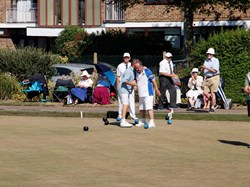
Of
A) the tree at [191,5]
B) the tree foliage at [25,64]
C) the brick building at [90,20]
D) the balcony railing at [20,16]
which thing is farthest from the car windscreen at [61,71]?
the balcony railing at [20,16]

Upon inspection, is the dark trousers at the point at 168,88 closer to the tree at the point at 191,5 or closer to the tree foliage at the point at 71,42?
the tree at the point at 191,5

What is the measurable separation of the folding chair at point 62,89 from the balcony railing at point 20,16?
31.1m

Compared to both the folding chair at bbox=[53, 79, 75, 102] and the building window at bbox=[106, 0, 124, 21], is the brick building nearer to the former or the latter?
the building window at bbox=[106, 0, 124, 21]

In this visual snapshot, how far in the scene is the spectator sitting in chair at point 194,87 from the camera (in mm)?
28734

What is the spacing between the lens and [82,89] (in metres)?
31.0

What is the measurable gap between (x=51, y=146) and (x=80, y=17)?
43.4 m

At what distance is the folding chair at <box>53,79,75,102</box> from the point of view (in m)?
31.6

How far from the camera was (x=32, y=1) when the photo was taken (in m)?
63.3

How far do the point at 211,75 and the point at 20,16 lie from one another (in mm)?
36578

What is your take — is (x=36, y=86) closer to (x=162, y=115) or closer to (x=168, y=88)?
(x=168, y=88)

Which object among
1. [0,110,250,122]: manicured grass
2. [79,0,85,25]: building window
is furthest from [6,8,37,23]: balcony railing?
[0,110,250,122]: manicured grass

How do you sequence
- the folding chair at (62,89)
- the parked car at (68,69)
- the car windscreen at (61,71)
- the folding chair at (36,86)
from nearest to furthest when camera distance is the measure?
the folding chair at (62,89)
the folding chair at (36,86)
the parked car at (68,69)
the car windscreen at (61,71)

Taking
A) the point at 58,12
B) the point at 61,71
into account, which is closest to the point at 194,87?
the point at 61,71

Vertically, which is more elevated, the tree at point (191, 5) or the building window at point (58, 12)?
the building window at point (58, 12)
